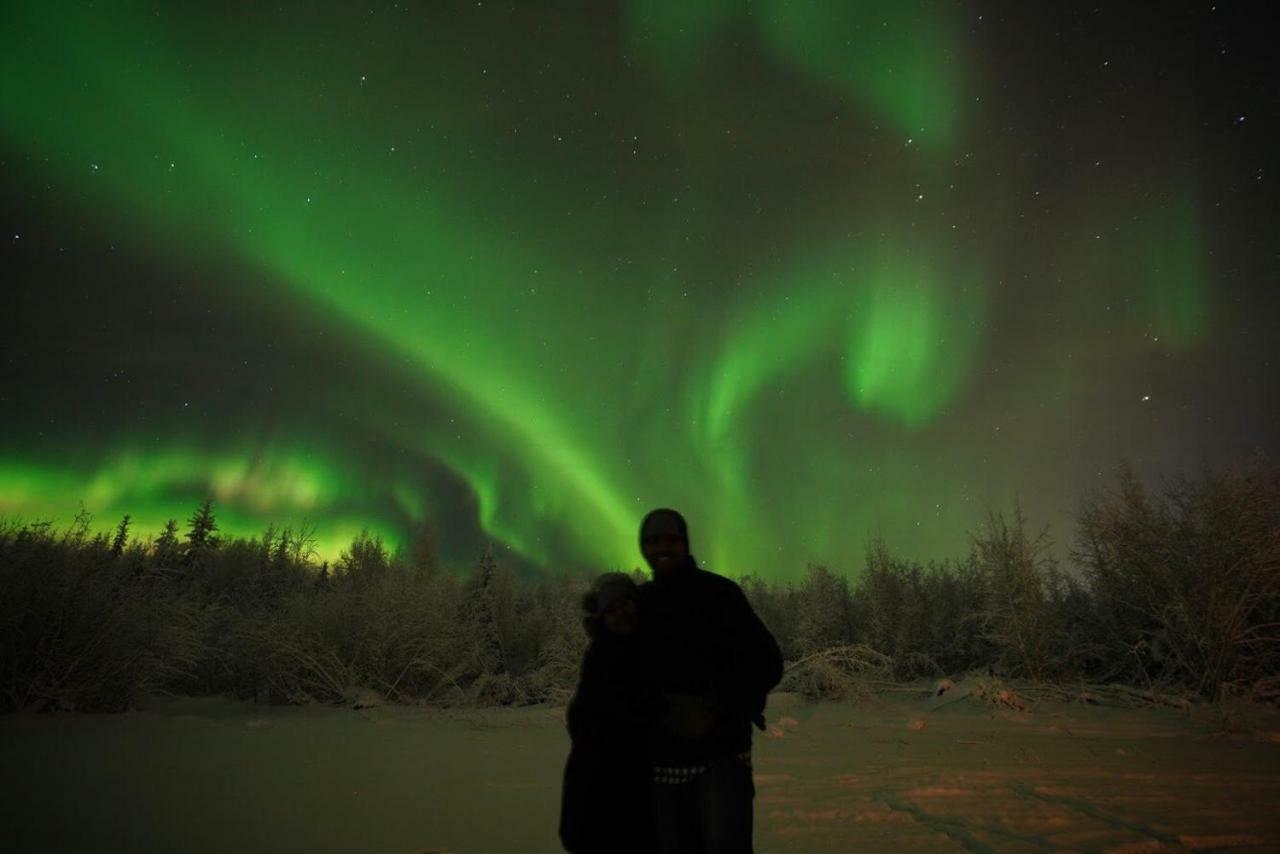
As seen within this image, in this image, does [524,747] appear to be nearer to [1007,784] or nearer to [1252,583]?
[1007,784]

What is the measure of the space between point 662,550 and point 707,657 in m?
0.57

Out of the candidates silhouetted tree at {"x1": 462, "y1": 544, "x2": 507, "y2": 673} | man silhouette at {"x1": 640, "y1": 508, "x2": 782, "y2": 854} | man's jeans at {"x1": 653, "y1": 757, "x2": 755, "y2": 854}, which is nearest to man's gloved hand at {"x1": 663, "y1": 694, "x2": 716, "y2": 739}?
man silhouette at {"x1": 640, "y1": 508, "x2": 782, "y2": 854}

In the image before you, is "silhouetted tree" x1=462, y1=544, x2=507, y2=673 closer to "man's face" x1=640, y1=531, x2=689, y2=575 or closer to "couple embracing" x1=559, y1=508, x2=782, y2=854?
"couple embracing" x1=559, y1=508, x2=782, y2=854

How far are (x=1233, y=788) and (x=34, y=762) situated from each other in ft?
48.2

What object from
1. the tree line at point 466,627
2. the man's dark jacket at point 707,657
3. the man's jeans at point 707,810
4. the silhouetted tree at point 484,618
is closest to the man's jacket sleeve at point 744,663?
the man's dark jacket at point 707,657

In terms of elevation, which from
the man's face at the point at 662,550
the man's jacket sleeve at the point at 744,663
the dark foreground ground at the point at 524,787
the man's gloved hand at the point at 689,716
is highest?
the man's face at the point at 662,550

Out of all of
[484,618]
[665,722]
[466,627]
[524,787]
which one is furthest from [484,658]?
[665,722]

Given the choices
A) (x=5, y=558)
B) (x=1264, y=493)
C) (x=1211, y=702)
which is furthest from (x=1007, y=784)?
(x=5, y=558)

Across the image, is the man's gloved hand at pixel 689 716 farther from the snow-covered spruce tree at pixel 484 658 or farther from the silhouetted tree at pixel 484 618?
the silhouetted tree at pixel 484 618

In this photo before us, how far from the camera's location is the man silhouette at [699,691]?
112 inches

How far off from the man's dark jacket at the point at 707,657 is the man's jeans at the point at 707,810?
9 centimetres

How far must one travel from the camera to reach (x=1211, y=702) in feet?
49.6

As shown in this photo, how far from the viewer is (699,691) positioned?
9.78 feet

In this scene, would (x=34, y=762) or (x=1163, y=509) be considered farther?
(x=1163, y=509)
